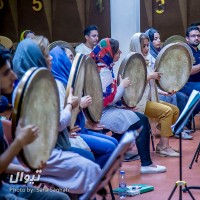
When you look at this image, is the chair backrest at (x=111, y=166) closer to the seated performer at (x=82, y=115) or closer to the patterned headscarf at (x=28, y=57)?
the patterned headscarf at (x=28, y=57)

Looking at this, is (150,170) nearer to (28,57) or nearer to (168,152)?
(168,152)

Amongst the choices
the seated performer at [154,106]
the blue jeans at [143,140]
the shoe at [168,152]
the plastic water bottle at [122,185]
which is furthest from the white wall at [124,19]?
the plastic water bottle at [122,185]

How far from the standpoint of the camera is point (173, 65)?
19.7ft

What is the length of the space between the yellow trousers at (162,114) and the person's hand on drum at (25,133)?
11.3 ft

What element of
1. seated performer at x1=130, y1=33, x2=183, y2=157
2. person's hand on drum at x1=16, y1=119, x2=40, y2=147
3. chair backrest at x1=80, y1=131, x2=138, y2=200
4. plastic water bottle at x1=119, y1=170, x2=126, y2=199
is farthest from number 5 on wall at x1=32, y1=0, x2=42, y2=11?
chair backrest at x1=80, y1=131, x2=138, y2=200

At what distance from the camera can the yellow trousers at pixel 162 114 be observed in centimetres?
576

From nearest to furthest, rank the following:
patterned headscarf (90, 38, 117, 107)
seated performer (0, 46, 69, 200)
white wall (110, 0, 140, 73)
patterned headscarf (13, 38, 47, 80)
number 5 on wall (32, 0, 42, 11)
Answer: seated performer (0, 46, 69, 200), patterned headscarf (13, 38, 47, 80), patterned headscarf (90, 38, 117, 107), white wall (110, 0, 140, 73), number 5 on wall (32, 0, 42, 11)

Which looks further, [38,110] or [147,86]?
[147,86]

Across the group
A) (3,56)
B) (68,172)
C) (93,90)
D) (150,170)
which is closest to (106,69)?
(93,90)

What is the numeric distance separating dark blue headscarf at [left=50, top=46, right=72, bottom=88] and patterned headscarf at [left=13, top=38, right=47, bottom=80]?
0.71m

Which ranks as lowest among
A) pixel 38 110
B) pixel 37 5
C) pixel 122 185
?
pixel 122 185

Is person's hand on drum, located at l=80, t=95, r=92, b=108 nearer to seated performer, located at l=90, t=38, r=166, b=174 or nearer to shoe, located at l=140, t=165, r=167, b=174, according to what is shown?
seated performer, located at l=90, t=38, r=166, b=174

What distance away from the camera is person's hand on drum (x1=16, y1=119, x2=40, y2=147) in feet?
7.68

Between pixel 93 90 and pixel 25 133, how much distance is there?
1753 millimetres
